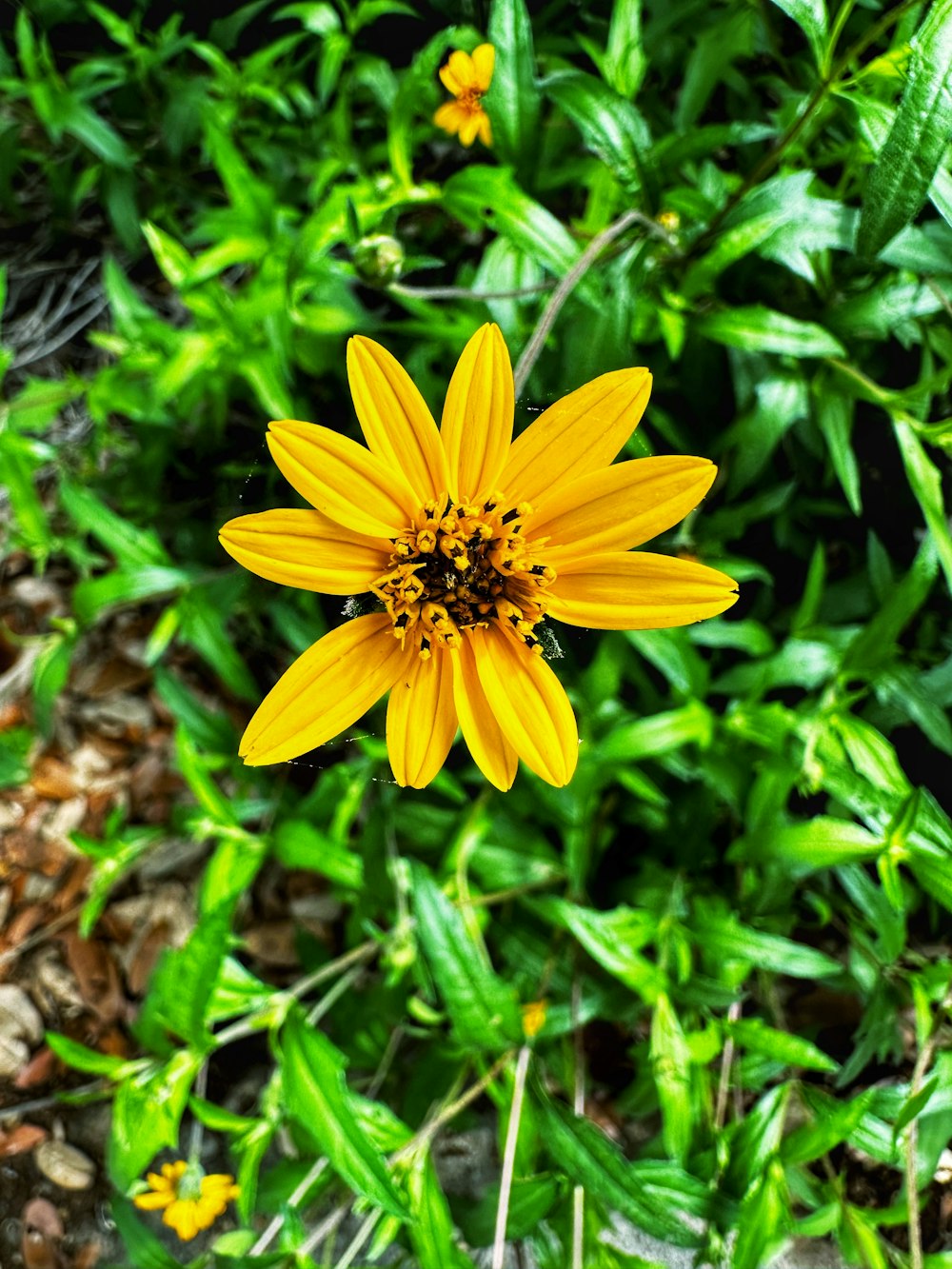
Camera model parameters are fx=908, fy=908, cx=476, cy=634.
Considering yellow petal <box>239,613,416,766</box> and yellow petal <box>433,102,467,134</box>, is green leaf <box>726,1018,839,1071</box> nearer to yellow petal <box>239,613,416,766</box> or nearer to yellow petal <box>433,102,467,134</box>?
yellow petal <box>239,613,416,766</box>

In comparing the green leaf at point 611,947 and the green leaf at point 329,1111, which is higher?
the green leaf at point 611,947

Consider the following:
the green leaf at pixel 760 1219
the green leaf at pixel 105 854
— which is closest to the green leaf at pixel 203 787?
the green leaf at pixel 105 854

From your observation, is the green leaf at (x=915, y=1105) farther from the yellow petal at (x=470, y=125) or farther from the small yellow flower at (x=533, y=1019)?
Answer: the yellow petal at (x=470, y=125)

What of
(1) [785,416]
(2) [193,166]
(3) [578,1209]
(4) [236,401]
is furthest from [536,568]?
(2) [193,166]

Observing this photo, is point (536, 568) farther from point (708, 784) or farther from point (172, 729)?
point (172, 729)

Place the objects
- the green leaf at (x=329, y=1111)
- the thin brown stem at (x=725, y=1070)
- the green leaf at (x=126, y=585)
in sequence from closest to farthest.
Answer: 1. the green leaf at (x=329, y=1111)
2. the thin brown stem at (x=725, y=1070)
3. the green leaf at (x=126, y=585)

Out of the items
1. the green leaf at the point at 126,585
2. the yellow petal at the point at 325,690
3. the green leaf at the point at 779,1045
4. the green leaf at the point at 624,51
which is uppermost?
the green leaf at the point at 624,51
